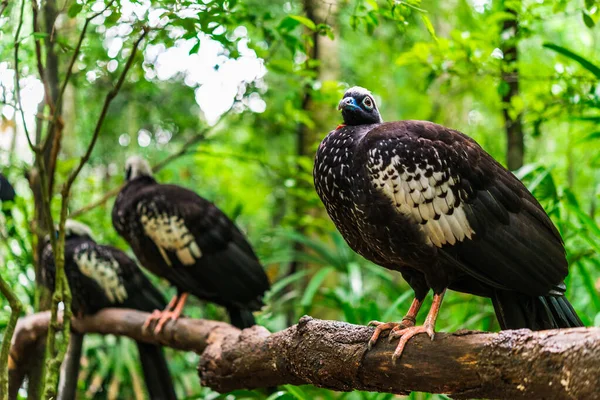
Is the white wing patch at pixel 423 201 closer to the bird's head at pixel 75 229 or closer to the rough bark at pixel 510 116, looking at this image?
the rough bark at pixel 510 116

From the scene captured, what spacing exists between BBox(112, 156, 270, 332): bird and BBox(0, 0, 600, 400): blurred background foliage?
15.1 inches

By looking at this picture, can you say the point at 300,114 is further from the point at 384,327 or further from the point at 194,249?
the point at 384,327

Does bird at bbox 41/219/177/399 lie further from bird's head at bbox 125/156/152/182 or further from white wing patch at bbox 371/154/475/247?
white wing patch at bbox 371/154/475/247

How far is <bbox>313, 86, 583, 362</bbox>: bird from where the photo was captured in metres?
2.36

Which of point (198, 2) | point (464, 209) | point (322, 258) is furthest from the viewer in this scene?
point (322, 258)

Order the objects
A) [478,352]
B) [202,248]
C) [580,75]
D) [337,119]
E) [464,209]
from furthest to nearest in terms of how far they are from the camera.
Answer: [337,119]
[202,248]
[580,75]
[464,209]
[478,352]

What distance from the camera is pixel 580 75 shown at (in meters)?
3.67

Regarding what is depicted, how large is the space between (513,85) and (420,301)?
2.25m

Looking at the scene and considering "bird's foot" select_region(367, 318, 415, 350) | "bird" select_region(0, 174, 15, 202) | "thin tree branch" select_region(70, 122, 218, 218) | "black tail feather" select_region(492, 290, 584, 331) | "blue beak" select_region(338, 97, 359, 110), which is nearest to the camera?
"bird's foot" select_region(367, 318, 415, 350)

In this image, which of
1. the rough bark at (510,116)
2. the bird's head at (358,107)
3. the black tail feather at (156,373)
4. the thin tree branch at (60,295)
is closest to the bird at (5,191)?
the black tail feather at (156,373)

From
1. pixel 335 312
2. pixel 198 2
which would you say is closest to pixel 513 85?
pixel 335 312

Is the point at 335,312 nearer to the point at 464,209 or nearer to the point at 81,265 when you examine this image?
the point at 81,265

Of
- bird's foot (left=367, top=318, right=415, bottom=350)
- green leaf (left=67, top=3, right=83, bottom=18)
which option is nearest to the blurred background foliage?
green leaf (left=67, top=3, right=83, bottom=18)

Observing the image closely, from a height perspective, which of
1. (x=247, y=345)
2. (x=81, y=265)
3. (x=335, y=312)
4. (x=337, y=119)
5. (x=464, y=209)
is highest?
(x=337, y=119)
